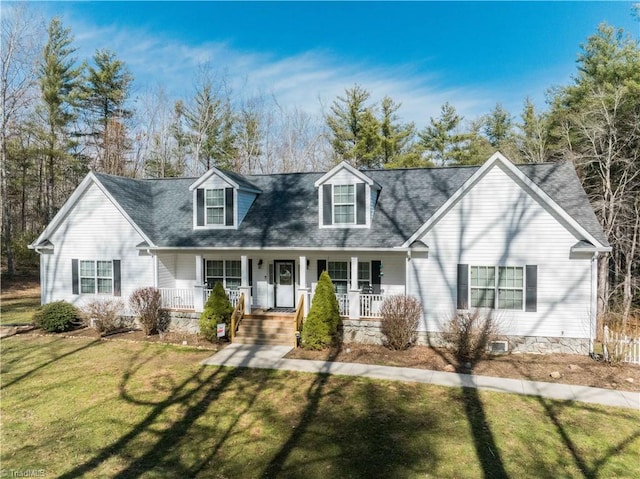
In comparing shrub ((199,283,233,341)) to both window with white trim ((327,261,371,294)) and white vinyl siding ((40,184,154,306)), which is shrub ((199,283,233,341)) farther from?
window with white trim ((327,261,371,294))

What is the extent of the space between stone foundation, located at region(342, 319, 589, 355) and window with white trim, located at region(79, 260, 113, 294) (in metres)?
10.0

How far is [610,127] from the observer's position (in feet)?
56.4

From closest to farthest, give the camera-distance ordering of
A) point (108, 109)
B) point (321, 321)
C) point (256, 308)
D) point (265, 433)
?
point (265, 433)
point (321, 321)
point (256, 308)
point (108, 109)

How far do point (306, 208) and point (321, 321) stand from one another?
5.44 meters

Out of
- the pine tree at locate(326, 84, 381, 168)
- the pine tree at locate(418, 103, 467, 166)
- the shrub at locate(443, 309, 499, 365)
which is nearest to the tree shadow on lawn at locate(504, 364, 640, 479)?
the shrub at locate(443, 309, 499, 365)

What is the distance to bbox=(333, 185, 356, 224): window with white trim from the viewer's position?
14828 millimetres

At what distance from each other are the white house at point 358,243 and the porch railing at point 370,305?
0.03 metres

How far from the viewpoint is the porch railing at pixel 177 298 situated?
50.8ft

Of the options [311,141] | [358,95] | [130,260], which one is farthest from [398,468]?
[311,141]

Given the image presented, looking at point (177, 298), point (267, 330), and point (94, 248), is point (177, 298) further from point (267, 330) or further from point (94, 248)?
point (267, 330)

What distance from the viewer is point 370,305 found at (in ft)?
45.4

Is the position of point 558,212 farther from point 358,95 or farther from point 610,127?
point 358,95

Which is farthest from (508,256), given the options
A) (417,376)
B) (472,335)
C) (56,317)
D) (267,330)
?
(56,317)

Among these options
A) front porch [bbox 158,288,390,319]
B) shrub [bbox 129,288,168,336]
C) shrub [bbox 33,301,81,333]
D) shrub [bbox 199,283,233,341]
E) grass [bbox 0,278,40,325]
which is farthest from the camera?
grass [bbox 0,278,40,325]
